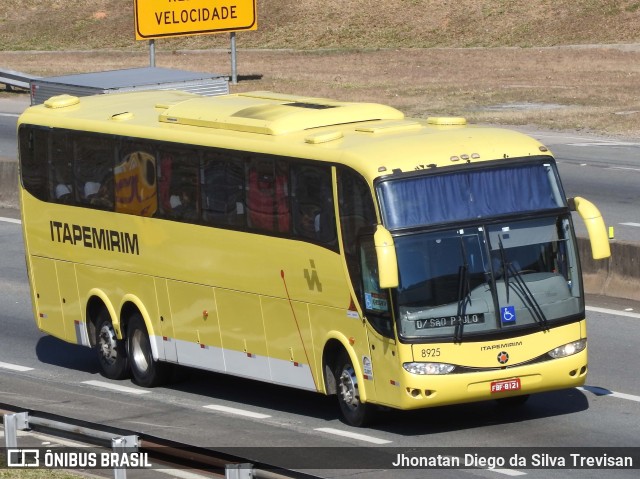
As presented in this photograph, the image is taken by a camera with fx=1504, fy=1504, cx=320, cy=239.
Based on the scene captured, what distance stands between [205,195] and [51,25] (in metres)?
62.2

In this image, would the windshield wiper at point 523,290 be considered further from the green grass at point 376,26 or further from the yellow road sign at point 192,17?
the green grass at point 376,26

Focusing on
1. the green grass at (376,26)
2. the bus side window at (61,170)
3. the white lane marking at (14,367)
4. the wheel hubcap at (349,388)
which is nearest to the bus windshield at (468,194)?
the wheel hubcap at (349,388)

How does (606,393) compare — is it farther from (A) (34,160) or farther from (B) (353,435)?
(A) (34,160)

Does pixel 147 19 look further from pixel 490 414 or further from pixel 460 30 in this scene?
pixel 490 414

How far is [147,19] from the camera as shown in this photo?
150ft

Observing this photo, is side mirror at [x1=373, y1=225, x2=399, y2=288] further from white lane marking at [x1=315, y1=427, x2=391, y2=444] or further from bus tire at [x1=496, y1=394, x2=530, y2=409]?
bus tire at [x1=496, y1=394, x2=530, y2=409]

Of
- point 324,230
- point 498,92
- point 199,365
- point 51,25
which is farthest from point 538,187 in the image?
point 51,25

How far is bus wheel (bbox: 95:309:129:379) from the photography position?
1719 cm

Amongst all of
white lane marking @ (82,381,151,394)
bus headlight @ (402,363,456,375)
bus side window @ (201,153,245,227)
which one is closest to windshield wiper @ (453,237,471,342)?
bus headlight @ (402,363,456,375)

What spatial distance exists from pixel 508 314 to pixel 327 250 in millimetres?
1809

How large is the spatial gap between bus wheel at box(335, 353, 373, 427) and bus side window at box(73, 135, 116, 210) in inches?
164

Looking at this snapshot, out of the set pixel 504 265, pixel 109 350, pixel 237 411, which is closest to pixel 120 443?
pixel 504 265

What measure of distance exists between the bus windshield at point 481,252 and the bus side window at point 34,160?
20.1ft

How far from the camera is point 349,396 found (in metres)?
14.1
